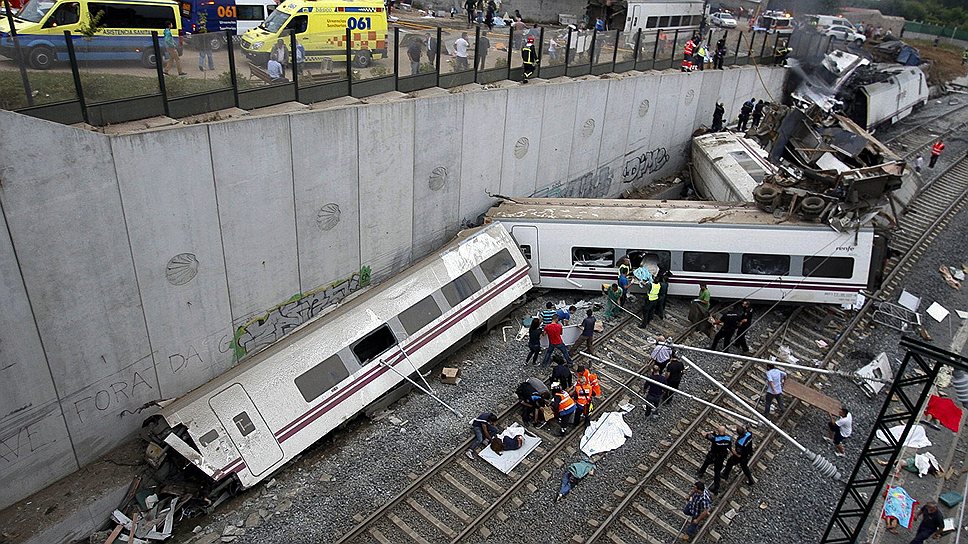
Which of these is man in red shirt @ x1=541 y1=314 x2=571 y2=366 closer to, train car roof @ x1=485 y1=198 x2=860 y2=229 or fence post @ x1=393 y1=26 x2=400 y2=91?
train car roof @ x1=485 y1=198 x2=860 y2=229

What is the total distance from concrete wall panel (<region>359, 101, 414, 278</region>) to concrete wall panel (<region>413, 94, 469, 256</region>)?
18 cm

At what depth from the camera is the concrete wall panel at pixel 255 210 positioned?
12250mm

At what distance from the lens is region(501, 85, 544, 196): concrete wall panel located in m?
19.3

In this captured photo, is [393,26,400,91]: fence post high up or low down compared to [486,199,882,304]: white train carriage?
up

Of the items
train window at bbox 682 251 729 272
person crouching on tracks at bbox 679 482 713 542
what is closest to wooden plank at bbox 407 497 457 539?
person crouching on tracks at bbox 679 482 713 542

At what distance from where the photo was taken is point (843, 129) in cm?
2436

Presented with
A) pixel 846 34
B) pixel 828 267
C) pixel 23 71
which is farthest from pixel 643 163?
pixel 846 34

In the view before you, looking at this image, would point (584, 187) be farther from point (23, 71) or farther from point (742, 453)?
point (23, 71)

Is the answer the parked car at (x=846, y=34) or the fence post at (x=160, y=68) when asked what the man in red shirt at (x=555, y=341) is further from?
the parked car at (x=846, y=34)

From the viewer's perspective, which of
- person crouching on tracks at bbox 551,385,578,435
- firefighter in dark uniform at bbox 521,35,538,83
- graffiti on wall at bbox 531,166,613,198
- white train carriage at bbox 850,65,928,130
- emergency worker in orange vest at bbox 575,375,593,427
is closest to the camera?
person crouching on tracks at bbox 551,385,578,435

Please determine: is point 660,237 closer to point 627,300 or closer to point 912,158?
point 627,300

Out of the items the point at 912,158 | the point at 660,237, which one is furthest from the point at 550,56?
the point at 912,158

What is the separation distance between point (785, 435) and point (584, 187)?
A: 13.0 meters

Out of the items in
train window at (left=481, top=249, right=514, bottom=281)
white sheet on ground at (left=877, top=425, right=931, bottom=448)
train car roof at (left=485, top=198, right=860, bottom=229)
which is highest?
train car roof at (left=485, top=198, right=860, bottom=229)
